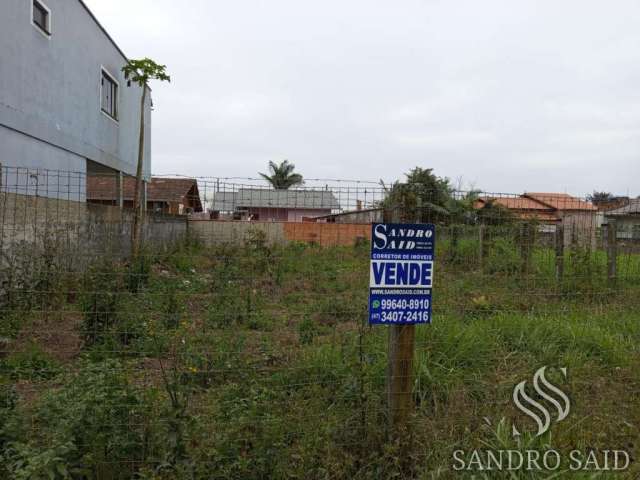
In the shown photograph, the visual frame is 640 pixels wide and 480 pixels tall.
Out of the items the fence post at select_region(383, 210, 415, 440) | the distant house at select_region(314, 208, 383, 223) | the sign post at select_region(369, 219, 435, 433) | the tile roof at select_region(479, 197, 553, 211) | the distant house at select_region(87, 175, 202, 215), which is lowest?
the fence post at select_region(383, 210, 415, 440)

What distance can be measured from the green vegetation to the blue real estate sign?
577mm

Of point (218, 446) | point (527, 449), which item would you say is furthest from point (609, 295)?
point (218, 446)

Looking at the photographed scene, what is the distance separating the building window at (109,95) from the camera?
41.4ft

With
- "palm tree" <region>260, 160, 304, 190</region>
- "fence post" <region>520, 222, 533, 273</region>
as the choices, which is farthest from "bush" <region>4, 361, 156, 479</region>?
"palm tree" <region>260, 160, 304, 190</region>

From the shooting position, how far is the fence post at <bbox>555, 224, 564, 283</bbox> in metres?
4.82

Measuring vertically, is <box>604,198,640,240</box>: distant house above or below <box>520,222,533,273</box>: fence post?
above

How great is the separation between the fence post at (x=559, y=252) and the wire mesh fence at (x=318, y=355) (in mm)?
22

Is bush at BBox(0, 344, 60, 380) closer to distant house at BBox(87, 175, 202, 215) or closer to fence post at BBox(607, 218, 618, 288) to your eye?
fence post at BBox(607, 218, 618, 288)

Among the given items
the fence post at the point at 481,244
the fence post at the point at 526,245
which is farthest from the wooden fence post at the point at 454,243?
the fence post at the point at 526,245

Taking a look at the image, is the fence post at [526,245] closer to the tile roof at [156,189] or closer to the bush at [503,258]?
the bush at [503,258]

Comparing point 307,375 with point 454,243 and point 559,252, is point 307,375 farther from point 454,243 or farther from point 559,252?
point 559,252

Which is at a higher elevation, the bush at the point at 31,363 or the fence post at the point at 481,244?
the fence post at the point at 481,244

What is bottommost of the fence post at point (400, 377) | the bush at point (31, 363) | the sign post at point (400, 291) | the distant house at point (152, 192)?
the bush at point (31, 363)

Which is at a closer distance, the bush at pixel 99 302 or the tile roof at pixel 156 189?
the bush at pixel 99 302
